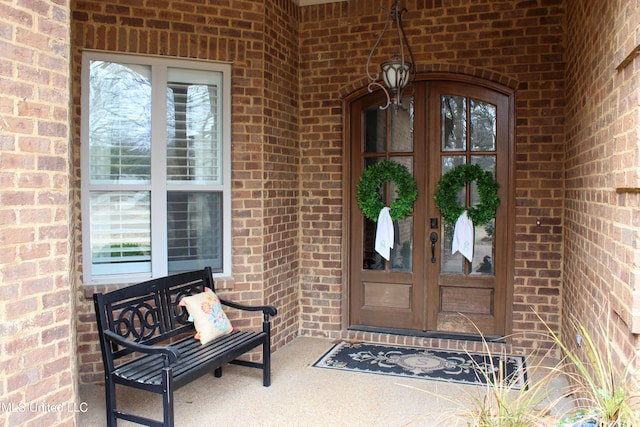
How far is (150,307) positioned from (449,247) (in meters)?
2.80

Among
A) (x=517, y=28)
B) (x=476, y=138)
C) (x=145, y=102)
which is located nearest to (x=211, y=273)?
(x=145, y=102)

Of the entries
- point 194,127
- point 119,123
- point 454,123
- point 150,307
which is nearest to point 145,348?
point 150,307

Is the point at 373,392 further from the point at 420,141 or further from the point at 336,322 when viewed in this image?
the point at 420,141

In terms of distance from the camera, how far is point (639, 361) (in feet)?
7.66

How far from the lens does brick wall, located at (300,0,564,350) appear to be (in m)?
4.73

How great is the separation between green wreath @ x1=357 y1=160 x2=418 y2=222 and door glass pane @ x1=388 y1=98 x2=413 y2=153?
0.18 m

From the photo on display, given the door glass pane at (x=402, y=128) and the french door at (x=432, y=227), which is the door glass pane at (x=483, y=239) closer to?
the french door at (x=432, y=227)

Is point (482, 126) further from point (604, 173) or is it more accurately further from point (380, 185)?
point (604, 173)

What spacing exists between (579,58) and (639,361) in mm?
2531

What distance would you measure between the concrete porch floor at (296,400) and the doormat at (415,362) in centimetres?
15

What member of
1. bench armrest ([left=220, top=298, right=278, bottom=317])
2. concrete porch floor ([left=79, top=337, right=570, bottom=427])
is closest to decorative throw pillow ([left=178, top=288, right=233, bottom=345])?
bench armrest ([left=220, top=298, right=278, bottom=317])

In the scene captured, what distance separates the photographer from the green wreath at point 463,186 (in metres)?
4.86

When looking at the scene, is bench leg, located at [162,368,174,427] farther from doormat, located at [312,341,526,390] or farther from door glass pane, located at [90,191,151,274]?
doormat, located at [312,341,526,390]

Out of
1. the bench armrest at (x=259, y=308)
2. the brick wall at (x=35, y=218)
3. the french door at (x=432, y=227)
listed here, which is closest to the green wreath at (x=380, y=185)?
the french door at (x=432, y=227)
